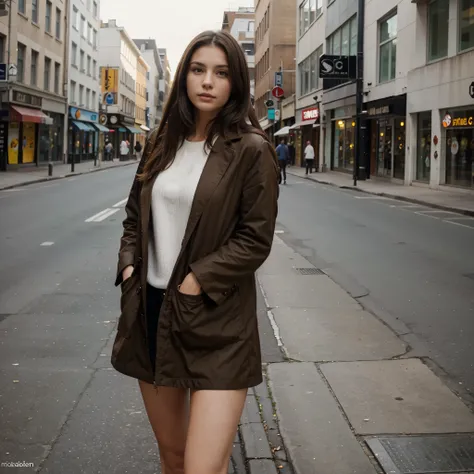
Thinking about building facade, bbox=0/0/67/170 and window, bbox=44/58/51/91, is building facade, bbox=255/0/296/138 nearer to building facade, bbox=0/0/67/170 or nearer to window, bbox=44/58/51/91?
building facade, bbox=0/0/67/170

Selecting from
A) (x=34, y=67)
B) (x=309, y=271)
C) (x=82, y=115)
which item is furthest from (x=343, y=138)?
(x=309, y=271)

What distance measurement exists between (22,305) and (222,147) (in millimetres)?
5187

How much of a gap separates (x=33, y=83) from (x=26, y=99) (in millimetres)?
3594

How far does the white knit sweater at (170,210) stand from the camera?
2301mm

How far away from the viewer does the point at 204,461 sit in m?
2.11

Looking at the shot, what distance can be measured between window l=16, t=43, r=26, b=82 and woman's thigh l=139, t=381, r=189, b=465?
38521 mm

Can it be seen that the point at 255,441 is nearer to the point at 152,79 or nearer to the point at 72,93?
the point at 72,93

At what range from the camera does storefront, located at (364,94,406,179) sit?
2927cm

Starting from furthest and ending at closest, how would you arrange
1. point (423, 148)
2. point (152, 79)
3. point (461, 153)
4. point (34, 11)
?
point (152, 79), point (34, 11), point (423, 148), point (461, 153)

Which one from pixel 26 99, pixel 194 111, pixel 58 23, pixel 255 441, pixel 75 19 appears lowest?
pixel 255 441

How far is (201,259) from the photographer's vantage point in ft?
7.14

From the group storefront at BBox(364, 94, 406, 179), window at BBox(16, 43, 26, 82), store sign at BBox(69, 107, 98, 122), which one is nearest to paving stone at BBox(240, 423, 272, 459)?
storefront at BBox(364, 94, 406, 179)

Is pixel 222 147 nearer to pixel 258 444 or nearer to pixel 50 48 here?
pixel 258 444

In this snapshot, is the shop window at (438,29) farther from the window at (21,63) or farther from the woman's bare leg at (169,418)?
the woman's bare leg at (169,418)
